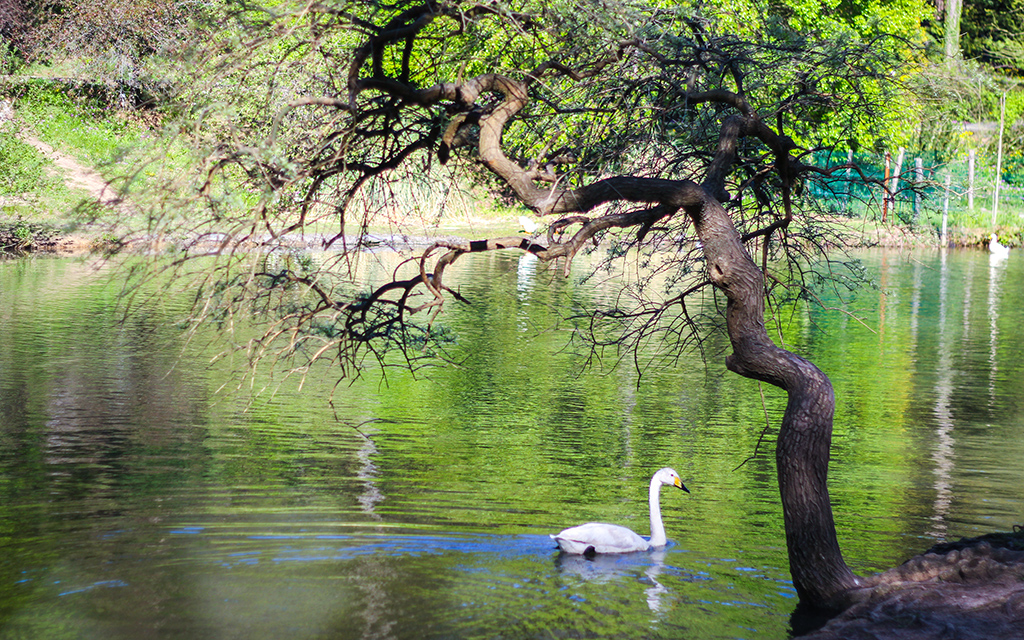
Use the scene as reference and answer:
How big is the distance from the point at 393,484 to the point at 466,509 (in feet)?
3.01

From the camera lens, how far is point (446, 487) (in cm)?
915

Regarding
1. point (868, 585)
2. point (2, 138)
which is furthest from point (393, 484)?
point (2, 138)

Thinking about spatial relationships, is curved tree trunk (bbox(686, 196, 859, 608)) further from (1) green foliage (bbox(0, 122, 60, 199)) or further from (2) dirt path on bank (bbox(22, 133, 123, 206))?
(1) green foliage (bbox(0, 122, 60, 199))

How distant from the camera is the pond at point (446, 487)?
6688mm

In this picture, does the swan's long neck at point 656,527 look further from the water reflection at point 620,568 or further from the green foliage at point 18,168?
the green foliage at point 18,168

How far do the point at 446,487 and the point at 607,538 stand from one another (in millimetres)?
2059

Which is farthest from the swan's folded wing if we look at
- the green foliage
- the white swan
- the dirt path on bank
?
the green foliage

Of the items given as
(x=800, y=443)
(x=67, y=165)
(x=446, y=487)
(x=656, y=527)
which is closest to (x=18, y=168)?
(x=67, y=165)

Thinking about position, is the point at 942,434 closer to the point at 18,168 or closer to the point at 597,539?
the point at 597,539

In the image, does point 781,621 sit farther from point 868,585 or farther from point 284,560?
point 284,560

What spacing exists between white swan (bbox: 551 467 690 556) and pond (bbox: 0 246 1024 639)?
4.4 inches

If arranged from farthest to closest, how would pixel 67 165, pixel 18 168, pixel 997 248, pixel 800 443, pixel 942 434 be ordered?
pixel 997 248 < pixel 67 165 < pixel 18 168 < pixel 942 434 < pixel 800 443

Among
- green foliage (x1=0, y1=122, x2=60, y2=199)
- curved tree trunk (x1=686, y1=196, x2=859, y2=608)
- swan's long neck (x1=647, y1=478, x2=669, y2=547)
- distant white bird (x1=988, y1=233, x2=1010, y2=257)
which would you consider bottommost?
swan's long neck (x1=647, y1=478, x2=669, y2=547)

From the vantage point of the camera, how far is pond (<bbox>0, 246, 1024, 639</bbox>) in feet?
21.9
